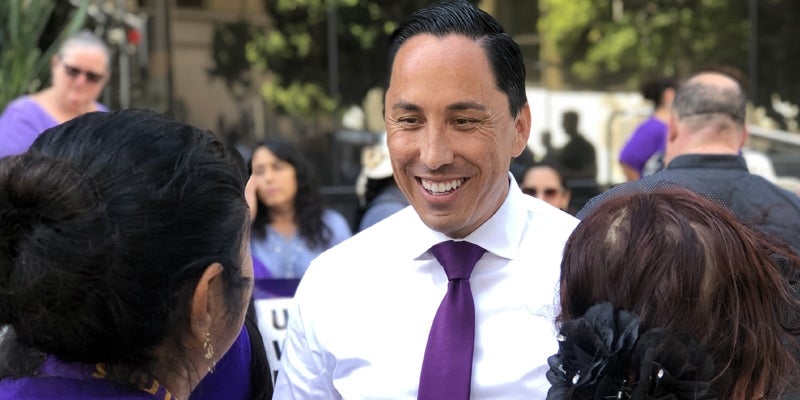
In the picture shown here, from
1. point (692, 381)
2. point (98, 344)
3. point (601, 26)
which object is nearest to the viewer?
point (692, 381)

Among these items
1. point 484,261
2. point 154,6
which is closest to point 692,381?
point 484,261

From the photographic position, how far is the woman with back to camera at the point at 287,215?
5.26 metres

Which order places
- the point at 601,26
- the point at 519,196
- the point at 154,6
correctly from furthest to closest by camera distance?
the point at 601,26, the point at 154,6, the point at 519,196

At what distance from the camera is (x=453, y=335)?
195 cm

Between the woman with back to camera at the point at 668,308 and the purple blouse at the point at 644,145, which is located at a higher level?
the woman with back to camera at the point at 668,308

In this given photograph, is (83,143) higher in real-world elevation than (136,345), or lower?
higher

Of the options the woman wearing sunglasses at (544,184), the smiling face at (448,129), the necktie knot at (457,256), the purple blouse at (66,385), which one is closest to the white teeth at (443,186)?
the smiling face at (448,129)

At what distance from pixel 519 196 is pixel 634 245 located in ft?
2.34

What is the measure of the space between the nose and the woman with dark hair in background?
49 cm

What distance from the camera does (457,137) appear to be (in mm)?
2000

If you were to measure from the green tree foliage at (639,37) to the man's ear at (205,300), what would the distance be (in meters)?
8.73

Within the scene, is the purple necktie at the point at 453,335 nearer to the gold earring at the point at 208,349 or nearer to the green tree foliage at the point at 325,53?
the gold earring at the point at 208,349

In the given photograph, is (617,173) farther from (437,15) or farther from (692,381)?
(692,381)

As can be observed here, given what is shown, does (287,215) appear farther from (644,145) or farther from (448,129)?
(448,129)
